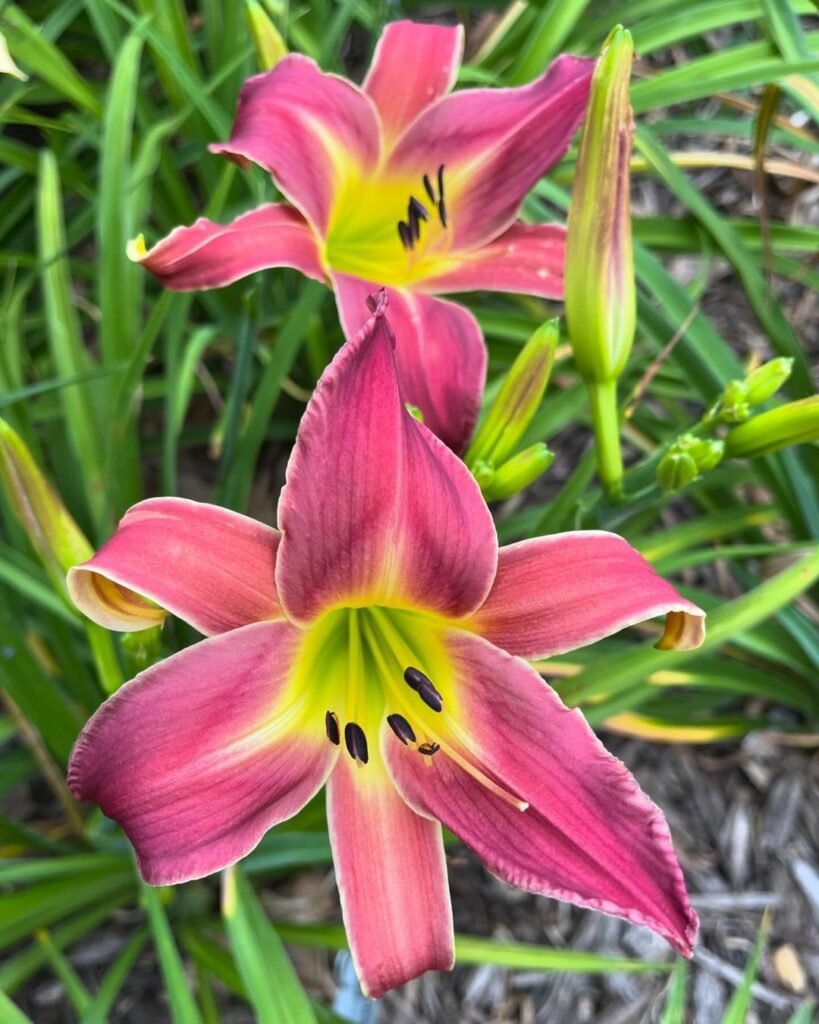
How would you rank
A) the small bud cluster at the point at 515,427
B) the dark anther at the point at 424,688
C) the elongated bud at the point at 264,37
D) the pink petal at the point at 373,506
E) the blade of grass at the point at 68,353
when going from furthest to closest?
the blade of grass at the point at 68,353
the elongated bud at the point at 264,37
the small bud cluster at the point at 515,427
the dark anther at the point at 424,688
the pink petal at the point at 373,506

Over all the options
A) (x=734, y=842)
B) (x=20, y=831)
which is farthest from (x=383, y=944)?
(x=734, y=842)

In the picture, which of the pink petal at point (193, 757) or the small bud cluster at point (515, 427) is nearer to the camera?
the pink petal at point (193, 757)

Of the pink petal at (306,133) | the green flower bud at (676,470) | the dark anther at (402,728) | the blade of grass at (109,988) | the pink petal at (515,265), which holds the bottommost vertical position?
the blade of grass at (109,988)

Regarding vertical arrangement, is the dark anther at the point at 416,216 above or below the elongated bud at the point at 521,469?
above

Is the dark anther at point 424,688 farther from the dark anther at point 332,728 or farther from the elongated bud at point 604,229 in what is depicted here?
the elongated bud at point 604,229

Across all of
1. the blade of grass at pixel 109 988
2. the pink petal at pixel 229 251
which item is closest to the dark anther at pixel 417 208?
the pink petal at pixel 229 251

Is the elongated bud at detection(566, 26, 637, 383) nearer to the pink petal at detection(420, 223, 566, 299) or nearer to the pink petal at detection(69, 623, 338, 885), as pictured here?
the pink petal at detection(420, 223, 566, 299)

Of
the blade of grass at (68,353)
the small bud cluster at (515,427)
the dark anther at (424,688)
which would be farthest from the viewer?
the blade of grass at (68,353)

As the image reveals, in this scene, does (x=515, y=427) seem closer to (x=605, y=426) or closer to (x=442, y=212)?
(x=605, y=426)
